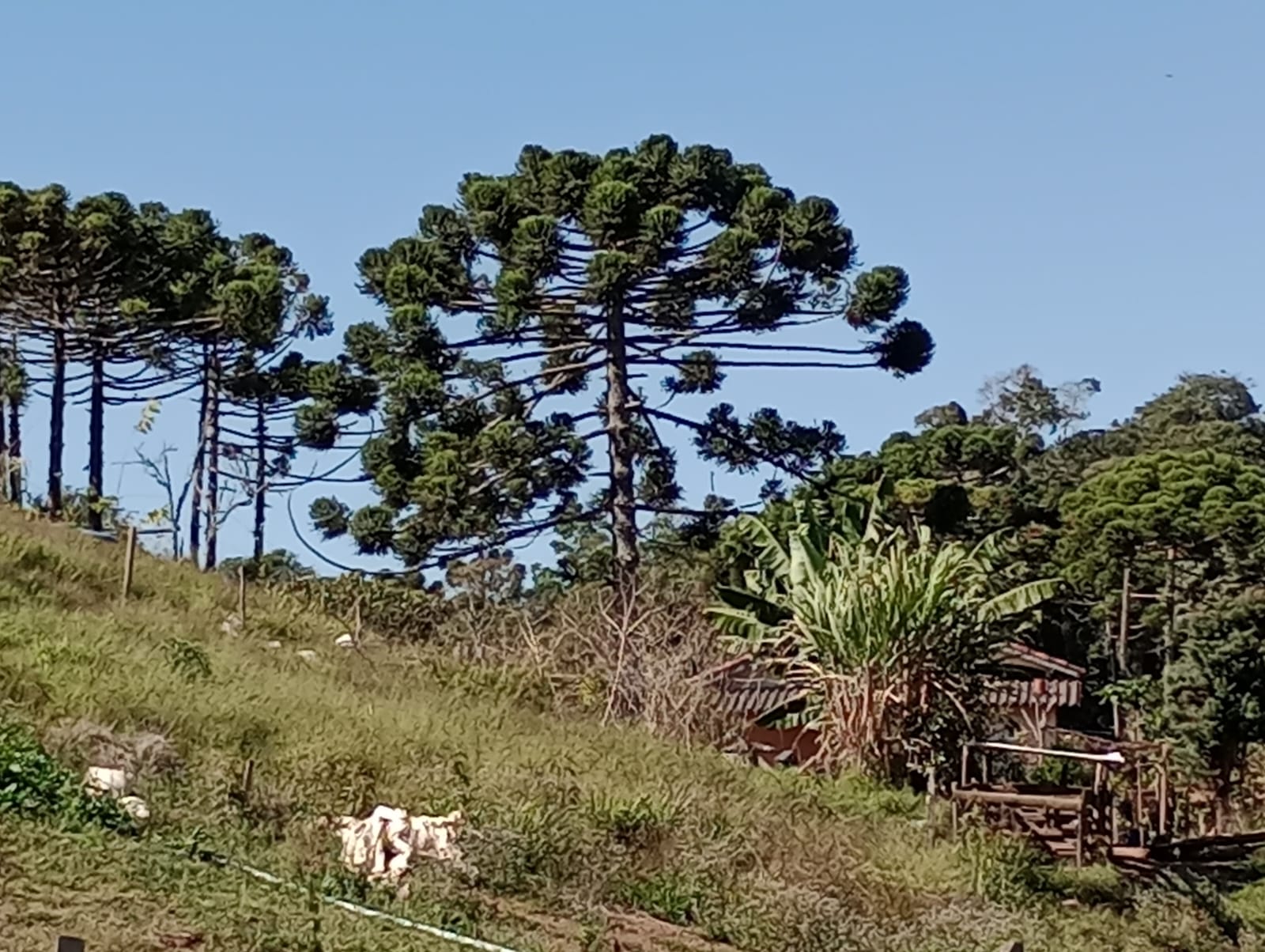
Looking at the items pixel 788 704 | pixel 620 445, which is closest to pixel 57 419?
pixel 620 445

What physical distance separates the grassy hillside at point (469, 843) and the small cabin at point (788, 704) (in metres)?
1.94

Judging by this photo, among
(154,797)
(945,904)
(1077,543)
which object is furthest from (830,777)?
(1077,543)

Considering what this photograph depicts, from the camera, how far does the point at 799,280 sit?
20.8 metres

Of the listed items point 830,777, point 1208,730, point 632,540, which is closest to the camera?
point 830,777

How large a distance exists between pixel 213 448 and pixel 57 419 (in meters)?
3.59

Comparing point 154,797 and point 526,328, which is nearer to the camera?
point 154,797

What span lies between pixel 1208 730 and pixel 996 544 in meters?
6.99

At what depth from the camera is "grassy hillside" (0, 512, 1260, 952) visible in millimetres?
6738

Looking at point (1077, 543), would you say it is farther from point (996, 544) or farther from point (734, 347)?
point (996, 544)

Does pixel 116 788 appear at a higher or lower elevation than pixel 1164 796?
higher

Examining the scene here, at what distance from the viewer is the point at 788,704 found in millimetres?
15266

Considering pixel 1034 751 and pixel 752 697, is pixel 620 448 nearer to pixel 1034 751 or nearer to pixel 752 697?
pixel 752 697

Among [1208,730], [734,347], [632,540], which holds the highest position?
[734,347]

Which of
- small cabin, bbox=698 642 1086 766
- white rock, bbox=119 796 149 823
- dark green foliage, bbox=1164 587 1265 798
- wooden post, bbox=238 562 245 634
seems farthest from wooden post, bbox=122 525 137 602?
dark green foliage, bbox=1164 587 1265 798
